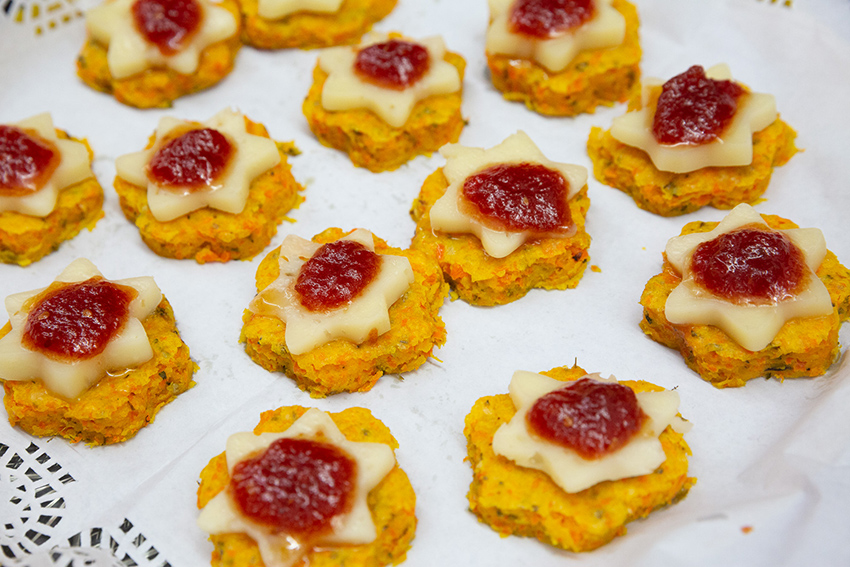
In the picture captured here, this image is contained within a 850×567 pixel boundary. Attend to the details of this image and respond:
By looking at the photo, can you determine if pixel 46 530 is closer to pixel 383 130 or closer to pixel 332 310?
pixel 332 310

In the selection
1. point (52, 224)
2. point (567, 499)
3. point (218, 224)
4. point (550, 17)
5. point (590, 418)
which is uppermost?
point (550, 17)

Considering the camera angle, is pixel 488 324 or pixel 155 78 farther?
pixel 155 78

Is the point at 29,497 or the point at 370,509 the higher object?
the point at 370,509

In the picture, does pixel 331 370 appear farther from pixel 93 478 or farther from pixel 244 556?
pixel 93 478

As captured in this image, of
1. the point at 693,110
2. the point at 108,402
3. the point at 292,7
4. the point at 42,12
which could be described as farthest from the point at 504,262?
the point at 42,12

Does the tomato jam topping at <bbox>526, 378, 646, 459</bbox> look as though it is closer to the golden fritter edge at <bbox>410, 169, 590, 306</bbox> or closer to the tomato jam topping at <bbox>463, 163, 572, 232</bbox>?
the golden fritter edge at <bbox>410, 169, 590, 306</bbox>

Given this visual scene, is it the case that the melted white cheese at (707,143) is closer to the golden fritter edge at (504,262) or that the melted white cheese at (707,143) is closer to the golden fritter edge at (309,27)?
the golden fritter edge at (504,262)

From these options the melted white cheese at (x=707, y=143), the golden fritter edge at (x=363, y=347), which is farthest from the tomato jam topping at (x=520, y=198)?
the melted white cheese at (x=707, y=143)
